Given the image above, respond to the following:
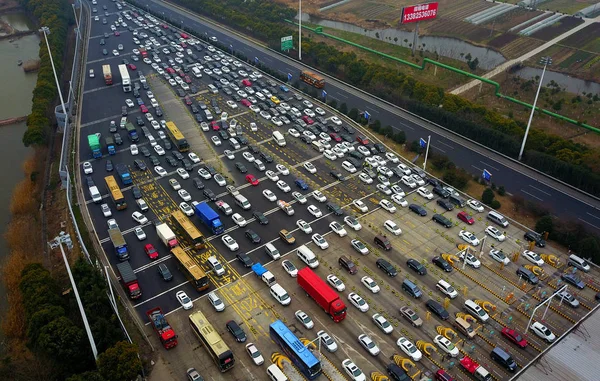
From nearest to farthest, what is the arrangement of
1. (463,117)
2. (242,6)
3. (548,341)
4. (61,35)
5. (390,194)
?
(548,341), (390,194), (463,117), (61,35), (242,6)

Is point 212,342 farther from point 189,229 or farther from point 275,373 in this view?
point 189,229

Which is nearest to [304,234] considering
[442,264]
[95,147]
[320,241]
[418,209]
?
[320,241]

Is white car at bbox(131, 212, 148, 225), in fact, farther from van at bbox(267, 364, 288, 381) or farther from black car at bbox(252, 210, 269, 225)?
van at bbox(267, 364, 288, 381)

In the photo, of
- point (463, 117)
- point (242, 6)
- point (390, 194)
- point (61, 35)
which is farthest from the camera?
point (242, 6)

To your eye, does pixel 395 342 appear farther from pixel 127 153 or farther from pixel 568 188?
pixel 127 153

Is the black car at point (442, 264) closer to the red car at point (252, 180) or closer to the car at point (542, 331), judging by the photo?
the car at point (542, 331)

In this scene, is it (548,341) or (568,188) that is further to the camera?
(568,188)

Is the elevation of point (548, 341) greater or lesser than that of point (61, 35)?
lesser

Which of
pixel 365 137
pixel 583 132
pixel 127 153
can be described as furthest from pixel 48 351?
pixel 583 132
